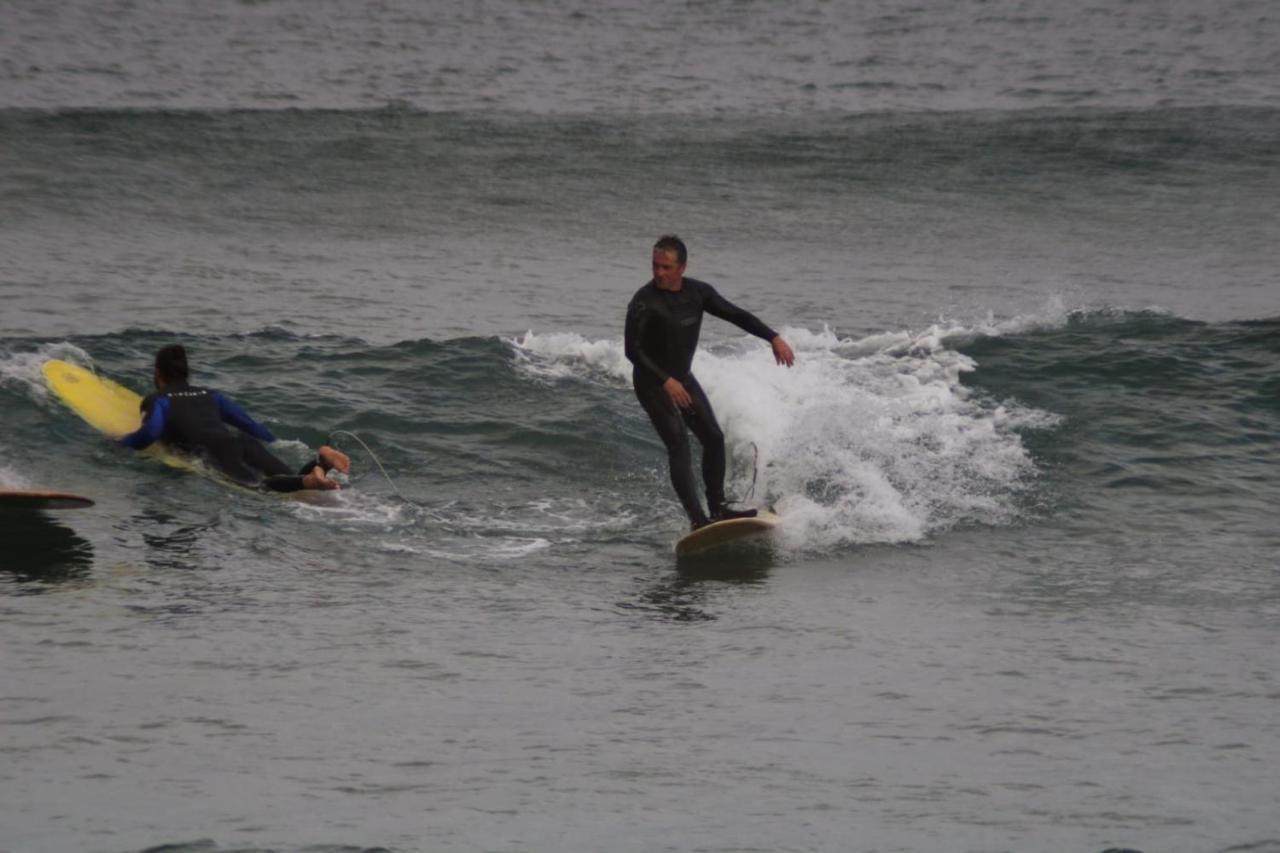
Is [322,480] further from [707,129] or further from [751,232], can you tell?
[707,129]

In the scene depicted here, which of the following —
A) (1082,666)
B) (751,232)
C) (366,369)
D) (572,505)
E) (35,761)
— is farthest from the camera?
(751,232)

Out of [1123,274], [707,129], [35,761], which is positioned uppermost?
[707,129]

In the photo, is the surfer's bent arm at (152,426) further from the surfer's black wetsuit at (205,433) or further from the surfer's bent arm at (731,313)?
the surfer's bent arm at (731,313)

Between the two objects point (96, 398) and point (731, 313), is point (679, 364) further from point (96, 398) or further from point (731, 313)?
point (96, 398)

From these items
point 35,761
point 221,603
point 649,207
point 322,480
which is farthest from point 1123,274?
point 35,761

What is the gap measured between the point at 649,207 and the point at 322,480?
38.1ft

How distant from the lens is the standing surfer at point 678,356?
30.4 ft

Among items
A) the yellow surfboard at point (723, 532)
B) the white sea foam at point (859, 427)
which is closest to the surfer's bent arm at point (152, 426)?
the yellow surfboard at point (723, 532)

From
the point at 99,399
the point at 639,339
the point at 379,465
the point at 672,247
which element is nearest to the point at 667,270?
the point at 672,247

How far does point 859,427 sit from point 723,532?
2603 mm

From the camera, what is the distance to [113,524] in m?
9.41

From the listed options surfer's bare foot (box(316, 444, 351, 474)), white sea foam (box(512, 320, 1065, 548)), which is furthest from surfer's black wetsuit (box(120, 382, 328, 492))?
white sea foam (box(512, 320, 1065, 548))

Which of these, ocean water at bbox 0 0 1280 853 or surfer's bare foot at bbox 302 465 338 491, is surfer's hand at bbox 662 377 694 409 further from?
surfer's bare foot at bbox 302 465 338 491

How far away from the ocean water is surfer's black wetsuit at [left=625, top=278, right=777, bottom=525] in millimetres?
423
